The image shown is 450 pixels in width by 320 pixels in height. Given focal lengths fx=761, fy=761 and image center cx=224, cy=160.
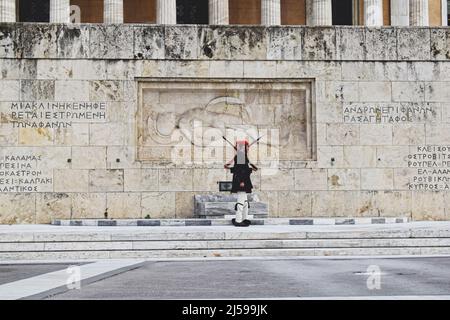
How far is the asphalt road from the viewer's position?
10508mm

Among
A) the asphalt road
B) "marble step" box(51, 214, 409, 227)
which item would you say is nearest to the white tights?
"marble step" box(51, 214, 409, 227)

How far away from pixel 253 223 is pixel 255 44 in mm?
6524

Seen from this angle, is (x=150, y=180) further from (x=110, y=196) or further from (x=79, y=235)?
(x=79, y=235)

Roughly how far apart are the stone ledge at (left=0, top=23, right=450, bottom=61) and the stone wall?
0.03 m

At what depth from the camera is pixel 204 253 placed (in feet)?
58.6

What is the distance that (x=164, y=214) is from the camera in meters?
24.9

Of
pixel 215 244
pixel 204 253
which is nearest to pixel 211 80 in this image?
pixel 215 244

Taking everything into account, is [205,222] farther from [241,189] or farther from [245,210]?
[241,189]

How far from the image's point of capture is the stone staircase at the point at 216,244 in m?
17.9

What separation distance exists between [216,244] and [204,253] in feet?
1.82

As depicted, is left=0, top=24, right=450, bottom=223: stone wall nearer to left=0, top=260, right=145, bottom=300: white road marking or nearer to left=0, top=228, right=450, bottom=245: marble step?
left=0, top=228, right=450, bottom=245: marble step

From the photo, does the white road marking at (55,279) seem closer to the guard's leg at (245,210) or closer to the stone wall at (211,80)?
the guard's leg at (245,210)

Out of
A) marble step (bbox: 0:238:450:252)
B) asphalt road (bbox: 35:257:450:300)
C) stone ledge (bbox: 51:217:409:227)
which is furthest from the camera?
stone ledge (bbox: 51:217:409:227)
